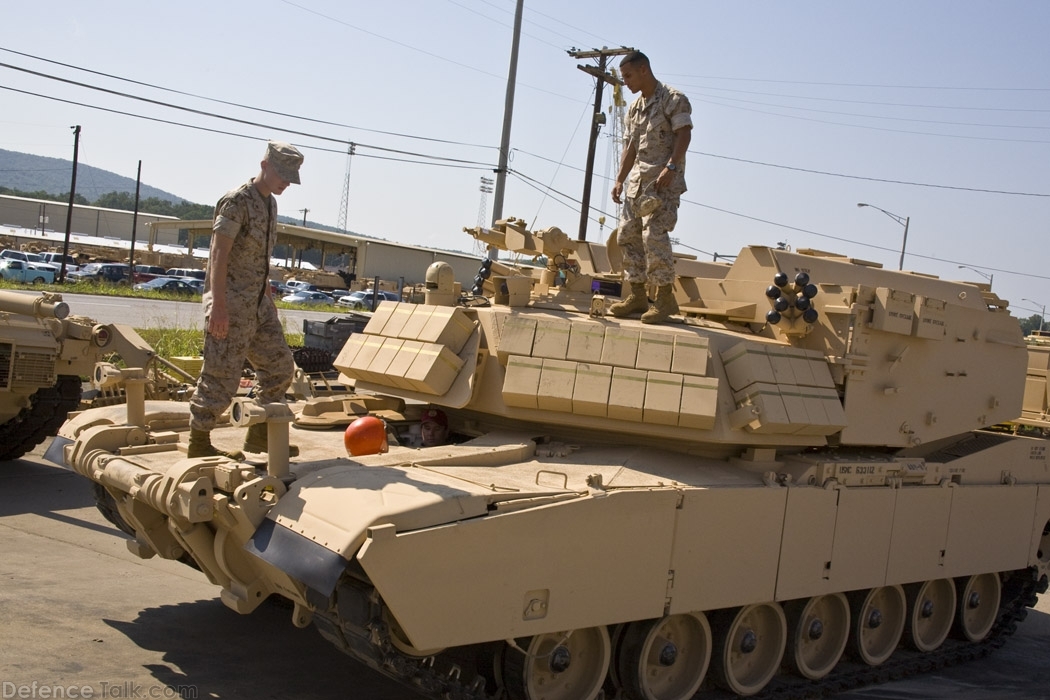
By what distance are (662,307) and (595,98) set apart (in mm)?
19783

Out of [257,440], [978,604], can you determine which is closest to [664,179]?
[257,440]

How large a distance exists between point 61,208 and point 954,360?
3356 inches

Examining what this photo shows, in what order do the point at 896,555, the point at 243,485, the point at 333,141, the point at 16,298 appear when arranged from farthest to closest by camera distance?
the point at 333,141 → the point at 16,298 → the point at 896,555 → the point at 243,485

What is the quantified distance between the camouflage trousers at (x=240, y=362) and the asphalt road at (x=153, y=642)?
150 centimetres

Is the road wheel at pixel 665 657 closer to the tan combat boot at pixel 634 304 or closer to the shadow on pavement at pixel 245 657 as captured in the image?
the shadow on pavement at pixel 245 657

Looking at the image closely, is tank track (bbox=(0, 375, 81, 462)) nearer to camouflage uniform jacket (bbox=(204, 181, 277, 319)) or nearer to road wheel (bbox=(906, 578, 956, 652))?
camouflage uniform jacket (bbox=(204, 181, 277, 319))

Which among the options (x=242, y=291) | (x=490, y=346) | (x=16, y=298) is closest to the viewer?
(x=242, y=291)

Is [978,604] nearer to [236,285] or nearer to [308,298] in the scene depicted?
[236,285]

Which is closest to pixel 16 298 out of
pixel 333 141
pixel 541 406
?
pixel 541 406

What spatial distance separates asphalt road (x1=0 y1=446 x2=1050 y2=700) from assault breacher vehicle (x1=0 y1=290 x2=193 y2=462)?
1914mm

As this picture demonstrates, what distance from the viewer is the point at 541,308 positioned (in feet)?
26.5

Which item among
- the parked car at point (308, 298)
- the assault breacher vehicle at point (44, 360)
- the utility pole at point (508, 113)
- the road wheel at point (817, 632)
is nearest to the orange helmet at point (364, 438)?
the road wheel at point (817, 632)

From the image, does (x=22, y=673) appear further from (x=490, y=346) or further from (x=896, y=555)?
(x=896, y=555)

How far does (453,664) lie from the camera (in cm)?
569
